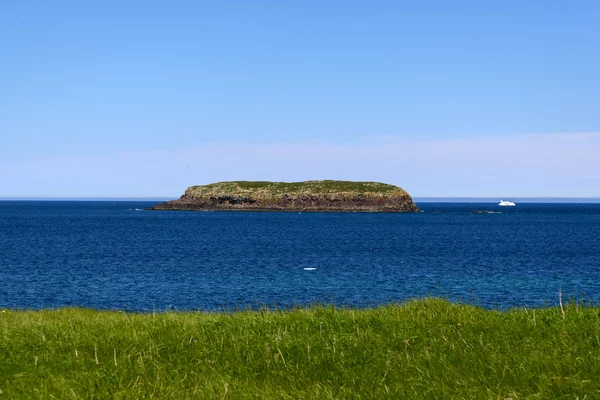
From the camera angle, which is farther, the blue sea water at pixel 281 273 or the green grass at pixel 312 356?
the blue sea water at pixel 281 273

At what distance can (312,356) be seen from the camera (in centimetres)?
1029

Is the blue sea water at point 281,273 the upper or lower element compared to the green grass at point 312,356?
lower

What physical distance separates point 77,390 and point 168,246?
84.9m

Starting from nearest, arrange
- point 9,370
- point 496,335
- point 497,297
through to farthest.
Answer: point 9,370, point 496,335, point 497,297

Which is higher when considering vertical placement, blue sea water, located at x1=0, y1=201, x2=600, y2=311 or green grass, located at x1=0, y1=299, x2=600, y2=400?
green grass, located at x1=0, y1=299, x2=600, y2=400

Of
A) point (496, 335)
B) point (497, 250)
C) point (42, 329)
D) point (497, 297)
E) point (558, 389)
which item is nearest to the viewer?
point (558, 389)

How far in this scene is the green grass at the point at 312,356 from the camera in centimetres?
832

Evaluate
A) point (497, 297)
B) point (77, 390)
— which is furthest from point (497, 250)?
point (77, 390)

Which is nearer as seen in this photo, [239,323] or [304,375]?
[304,375]

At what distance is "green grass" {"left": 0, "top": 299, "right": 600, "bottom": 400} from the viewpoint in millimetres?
8320

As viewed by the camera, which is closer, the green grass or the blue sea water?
the green grass

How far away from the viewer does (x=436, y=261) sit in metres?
71.2

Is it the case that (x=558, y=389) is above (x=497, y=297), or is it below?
above

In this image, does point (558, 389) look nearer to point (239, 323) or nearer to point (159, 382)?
point (159, 382)
